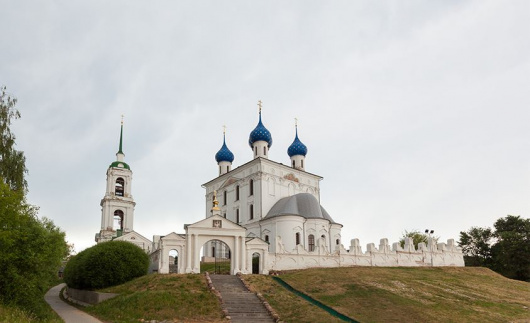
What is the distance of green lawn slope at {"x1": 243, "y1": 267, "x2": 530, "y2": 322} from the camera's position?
23.1m

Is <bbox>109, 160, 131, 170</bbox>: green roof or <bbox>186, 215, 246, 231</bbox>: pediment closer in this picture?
<bbox>186, 215, 246, 231</bbox>: pediment

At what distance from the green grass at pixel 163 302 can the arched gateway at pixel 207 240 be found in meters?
2.41

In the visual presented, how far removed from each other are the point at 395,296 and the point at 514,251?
3047 centimetres

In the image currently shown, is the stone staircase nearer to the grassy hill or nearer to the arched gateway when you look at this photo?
the grassy hill

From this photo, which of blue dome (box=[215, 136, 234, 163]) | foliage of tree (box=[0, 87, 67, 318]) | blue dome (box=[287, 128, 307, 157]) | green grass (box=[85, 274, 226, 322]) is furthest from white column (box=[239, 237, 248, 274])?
blue dome (box=[215, 136, 234, 163])

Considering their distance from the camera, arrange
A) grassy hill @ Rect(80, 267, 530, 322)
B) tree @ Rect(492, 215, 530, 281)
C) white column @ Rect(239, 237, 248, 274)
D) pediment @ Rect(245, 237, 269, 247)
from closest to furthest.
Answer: grassy hill @ Rect(80, 267, 530, 322) < white column @ Rect(239, 237, 248, 274) < pediment @ Rect(245, 237, 269, 247) < tree @ Rect(492, 215, 530, 281)

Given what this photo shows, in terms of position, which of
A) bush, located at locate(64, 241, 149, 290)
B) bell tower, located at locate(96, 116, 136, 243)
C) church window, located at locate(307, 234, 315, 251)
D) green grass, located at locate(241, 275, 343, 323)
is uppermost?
bell tower, located at locate(96, 116, 136, 243)

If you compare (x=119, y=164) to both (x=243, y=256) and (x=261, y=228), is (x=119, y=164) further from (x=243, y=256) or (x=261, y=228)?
(x=243, y=256)

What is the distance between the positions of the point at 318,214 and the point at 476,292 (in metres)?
16.1

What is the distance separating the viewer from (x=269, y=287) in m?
27.9

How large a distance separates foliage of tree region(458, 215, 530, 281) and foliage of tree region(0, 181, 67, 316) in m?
44.4

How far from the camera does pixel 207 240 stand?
31578mm

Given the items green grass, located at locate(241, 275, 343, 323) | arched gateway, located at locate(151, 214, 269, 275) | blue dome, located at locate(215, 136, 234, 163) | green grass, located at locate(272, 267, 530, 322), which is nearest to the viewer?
green grass, located at locate(241, 275, 343, 323)

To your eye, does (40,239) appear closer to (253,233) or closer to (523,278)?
(253,233)
